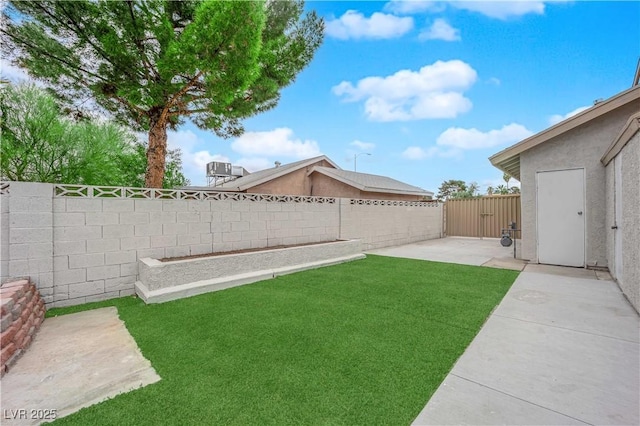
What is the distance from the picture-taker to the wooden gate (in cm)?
1232

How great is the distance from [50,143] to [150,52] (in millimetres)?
5821

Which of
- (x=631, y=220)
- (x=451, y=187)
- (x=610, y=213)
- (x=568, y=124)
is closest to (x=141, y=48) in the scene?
(x=631, y=220)

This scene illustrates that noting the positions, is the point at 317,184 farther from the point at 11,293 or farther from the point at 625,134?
the point at 11,293

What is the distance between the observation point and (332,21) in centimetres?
828

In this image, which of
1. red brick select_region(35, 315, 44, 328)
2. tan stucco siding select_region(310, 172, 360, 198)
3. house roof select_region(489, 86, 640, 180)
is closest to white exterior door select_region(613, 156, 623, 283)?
house roof select_region(489, 86, 640, 180)

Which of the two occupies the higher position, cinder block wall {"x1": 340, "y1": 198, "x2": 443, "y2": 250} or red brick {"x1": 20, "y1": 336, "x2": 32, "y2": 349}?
cinder block wall {"x1": 340, "y1": 198, "x2": 443, "y2": 250}

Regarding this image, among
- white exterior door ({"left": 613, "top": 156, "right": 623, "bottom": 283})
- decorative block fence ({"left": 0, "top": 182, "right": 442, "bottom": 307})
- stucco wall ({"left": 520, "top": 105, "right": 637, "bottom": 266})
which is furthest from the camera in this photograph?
stucco wall ({"left": 520, "top": 105, "right": 637, "bottom": 266})

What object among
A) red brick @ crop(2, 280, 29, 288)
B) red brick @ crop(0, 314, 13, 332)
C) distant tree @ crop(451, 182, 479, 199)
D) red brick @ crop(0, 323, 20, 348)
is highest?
distant tree @ crop(451, 182, 479, 199)

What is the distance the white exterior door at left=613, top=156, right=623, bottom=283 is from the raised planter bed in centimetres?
573

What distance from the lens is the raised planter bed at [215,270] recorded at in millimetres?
4418

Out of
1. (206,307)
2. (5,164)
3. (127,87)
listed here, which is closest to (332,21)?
(127,87)

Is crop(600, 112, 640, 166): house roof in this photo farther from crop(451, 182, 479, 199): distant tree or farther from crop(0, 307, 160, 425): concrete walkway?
crop(451, 182, 479, 199): distant tree

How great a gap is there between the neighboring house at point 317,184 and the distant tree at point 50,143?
4517 millimetres

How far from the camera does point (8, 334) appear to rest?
264cm
